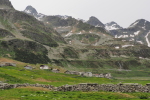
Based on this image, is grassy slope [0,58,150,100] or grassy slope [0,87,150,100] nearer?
grassy slope [0,87,150,100]

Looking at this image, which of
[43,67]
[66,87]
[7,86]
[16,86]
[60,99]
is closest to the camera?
[60,99]

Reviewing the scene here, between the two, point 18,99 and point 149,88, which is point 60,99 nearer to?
point 18,99

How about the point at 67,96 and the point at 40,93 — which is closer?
the point at 67,96

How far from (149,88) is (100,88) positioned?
11.3m

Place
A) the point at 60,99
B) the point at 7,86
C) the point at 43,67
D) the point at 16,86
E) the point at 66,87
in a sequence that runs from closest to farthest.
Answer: the point at 60,99
the point at 66,87
the point at 7,86
the point at 16,86
the point at 43,67

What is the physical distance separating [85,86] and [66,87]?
421 cm

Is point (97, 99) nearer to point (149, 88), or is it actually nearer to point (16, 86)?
point (149, 88)

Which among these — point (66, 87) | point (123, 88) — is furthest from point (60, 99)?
point (123, 88)

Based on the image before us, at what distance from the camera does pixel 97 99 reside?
2492cm

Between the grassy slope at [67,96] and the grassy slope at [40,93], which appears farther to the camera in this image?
the grassy slope at [40,93]

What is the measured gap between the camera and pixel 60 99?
24.1 metres

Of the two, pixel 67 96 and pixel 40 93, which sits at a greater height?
pixel 67 96

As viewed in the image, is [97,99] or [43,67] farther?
[43,67]

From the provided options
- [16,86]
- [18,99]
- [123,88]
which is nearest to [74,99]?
[18,99]
